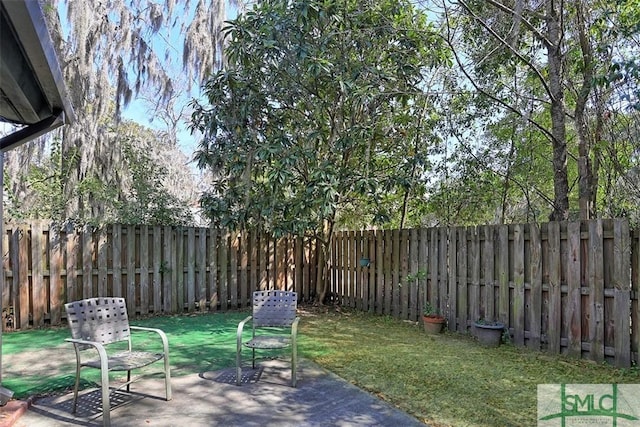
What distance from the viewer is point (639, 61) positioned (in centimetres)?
445

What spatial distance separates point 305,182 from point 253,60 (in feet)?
6.81

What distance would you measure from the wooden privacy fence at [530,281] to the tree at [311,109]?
1.11 metres

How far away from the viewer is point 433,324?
5.96 metres

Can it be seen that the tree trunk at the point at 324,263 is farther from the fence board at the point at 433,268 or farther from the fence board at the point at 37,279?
the fence board at the point at 37,279

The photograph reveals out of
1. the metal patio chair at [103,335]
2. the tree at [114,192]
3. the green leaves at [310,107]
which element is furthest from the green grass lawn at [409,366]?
the tree at [114,192]

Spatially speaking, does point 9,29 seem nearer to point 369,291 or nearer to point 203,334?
point 203,334

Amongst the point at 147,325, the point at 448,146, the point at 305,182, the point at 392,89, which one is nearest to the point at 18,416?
the point at 147,325

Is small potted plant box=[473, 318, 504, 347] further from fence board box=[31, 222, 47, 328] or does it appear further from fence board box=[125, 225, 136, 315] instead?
fence board box=[31, 222, 47, 328]

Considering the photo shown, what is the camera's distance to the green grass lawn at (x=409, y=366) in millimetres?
3359

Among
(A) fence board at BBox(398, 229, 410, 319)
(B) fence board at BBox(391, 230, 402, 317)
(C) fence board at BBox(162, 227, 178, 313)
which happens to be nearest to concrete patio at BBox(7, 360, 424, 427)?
(A) fence board at BBox(398, 229, 410, 319)

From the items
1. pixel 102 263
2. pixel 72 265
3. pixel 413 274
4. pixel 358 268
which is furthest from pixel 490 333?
pixel 72 265

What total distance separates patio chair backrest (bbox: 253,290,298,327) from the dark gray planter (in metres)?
2.38

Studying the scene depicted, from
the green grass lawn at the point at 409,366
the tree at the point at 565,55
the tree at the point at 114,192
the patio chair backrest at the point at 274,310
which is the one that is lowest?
the green grass lawn at the point at 409,366

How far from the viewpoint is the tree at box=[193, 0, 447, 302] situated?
21.0ft
